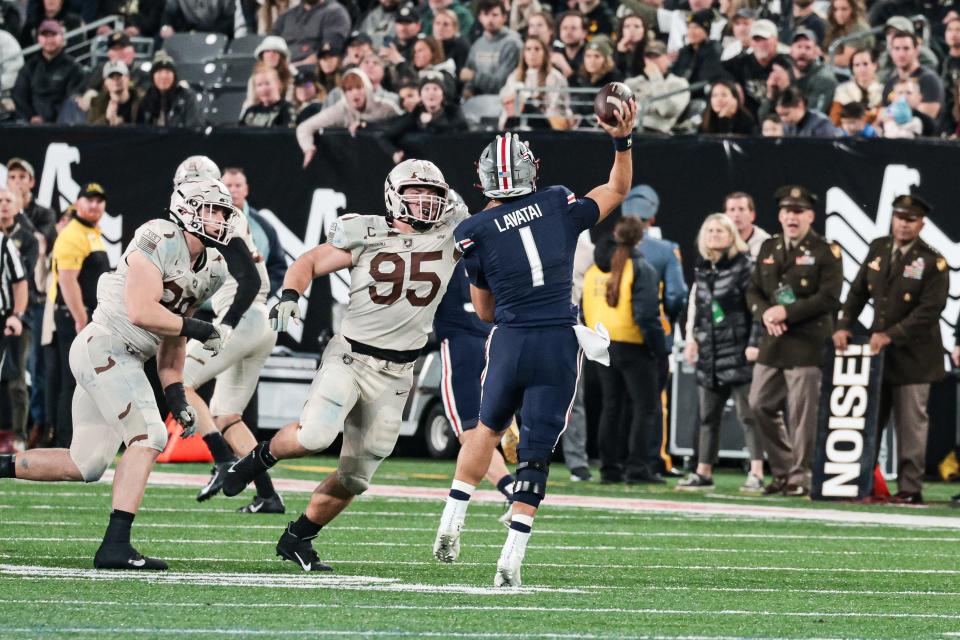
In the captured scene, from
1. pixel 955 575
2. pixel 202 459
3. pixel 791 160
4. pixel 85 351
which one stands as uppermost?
pixel 791 160

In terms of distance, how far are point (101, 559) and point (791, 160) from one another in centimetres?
843

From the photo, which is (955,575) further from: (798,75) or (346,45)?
(346,45)

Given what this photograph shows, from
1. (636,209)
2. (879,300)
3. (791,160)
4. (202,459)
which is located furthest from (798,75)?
(202,459)

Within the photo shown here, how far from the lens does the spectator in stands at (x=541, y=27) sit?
52.4ft

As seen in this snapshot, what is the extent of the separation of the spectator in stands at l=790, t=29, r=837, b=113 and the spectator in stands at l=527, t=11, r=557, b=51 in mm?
2125

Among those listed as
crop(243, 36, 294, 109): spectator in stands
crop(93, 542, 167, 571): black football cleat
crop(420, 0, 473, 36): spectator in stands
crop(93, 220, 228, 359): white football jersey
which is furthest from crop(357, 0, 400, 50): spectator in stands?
crop(93, 542, 167, 571): black football cleat

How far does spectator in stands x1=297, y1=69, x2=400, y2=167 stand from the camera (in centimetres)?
1496

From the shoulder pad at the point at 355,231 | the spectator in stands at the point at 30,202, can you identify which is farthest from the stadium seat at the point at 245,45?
the shoulder pad at the point at 355,231

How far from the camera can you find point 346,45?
17562 millimetres

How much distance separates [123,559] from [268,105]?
8976mm

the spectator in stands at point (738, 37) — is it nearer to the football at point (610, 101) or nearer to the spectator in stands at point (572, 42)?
the spectator in stands at point (572, 42)

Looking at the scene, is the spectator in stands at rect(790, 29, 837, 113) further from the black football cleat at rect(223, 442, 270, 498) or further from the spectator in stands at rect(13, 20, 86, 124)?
the black football cleat at rect(223, 442, 270, 498)

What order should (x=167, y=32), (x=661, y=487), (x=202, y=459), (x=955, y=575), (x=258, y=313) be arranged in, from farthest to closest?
(x=167, y=32) < (x=202, y=459) < (x=661, y=487) < (x=258, y=313) < (x=955, y=575)

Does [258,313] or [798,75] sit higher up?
[798,75]
